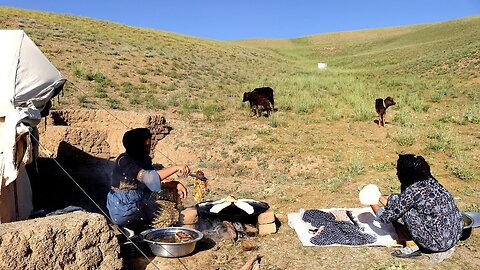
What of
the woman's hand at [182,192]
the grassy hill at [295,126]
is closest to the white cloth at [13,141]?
the woman's hand at [182,192]

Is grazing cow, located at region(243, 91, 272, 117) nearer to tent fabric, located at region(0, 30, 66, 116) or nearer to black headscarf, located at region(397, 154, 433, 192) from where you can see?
tent fabric, located at region(0, 30, 66, 116)

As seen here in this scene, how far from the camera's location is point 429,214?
15.3 ft

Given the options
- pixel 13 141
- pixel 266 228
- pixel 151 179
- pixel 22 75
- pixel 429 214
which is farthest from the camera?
pixel 266 228

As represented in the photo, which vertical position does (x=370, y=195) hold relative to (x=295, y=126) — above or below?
above

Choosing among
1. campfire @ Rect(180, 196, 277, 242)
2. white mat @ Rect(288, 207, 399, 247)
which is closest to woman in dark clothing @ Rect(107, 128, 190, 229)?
campfire @ Rect(180, 196, 277, 242)

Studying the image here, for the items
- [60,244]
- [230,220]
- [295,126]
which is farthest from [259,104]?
[60,244]

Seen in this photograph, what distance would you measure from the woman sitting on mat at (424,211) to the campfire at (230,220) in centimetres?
152

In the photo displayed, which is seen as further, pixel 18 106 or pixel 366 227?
pixel 366 227

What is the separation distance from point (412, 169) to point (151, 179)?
276 cm

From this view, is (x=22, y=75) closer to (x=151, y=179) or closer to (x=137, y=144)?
(x=137, y=144)

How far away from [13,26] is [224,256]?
23.2 m

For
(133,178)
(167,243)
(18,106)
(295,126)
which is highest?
(18,106)

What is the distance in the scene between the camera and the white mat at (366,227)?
543cm

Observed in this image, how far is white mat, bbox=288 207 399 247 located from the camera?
5.43 meters
